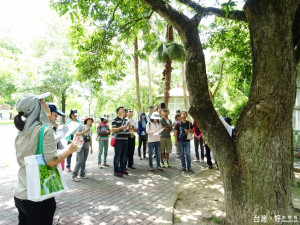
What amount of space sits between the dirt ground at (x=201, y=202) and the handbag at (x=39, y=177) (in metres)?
2.54

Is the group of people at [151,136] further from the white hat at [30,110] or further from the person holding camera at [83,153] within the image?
the white hat at [30,110]

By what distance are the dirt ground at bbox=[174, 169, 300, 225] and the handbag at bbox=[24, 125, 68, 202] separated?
8.33ft

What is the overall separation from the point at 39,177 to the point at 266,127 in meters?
2.83

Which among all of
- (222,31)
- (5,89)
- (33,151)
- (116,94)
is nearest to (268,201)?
(33,151)

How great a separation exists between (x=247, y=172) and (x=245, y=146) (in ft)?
1.23

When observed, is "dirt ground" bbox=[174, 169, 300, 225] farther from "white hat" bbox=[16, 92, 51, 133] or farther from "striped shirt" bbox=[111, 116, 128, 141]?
"white hat" bbox=[16, 92, 51, 133]

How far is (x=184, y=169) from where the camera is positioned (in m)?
7.26

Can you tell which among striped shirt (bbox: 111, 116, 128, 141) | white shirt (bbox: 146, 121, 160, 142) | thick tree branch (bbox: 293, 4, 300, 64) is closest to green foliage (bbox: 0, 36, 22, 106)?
striped shirt (bbox: 111, 116, 128, 141)

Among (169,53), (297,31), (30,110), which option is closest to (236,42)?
(169,53)

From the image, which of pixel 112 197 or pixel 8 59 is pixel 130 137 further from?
pixel 8 59

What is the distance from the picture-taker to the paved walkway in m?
4.02

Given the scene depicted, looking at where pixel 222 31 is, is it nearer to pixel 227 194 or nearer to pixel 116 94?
pixel 227 194

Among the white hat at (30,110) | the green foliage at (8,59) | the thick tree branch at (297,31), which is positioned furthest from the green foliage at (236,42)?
the green foliage at (8,59)

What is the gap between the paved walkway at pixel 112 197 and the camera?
402 cm
